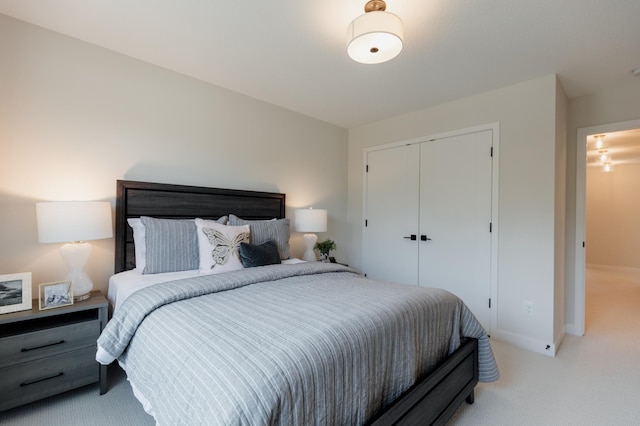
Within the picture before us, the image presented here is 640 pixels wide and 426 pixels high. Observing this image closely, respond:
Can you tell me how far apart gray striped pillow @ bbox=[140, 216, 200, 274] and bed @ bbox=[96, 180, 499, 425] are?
4 cm

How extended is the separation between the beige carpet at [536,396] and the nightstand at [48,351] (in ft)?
0.42

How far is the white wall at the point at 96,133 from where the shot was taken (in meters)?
1.99

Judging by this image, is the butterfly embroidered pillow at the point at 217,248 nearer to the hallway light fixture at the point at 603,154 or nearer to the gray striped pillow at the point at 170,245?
the gray striped pillow at the point at 170,245

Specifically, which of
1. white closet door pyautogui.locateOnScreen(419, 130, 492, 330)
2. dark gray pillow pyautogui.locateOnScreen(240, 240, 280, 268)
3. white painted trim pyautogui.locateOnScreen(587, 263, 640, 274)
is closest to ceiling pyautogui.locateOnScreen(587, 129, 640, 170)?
white closet door pyautogui.locateOnScreen(419, 130, 492, 330)

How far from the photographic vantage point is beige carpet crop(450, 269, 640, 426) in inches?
69.9

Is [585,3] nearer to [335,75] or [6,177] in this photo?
[335,75]

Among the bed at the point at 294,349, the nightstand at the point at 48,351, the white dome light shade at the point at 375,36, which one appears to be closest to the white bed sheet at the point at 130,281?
the bed at the point at 294,349

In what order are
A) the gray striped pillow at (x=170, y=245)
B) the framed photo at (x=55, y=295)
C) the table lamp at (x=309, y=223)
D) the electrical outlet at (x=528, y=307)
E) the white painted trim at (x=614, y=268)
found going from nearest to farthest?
the framed photo at (x=55, y=295), the gray striped pillow at (x=170, y=245), the electrical outlet at (x=528, y=307), the table lamp at (x=309, y=223), the white painted trim at (x=614, y=268)

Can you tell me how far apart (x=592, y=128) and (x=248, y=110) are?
11.6ft

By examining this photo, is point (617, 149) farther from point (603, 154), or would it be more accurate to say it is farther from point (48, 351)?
point (48, 351)

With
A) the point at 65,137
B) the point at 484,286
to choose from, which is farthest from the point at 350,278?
the point at 65,137

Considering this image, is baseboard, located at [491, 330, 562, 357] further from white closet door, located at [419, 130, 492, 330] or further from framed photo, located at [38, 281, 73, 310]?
framed photo, located at [38, 281, 73, 310]

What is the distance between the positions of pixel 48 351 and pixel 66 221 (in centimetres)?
78

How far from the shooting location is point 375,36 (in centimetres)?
163
